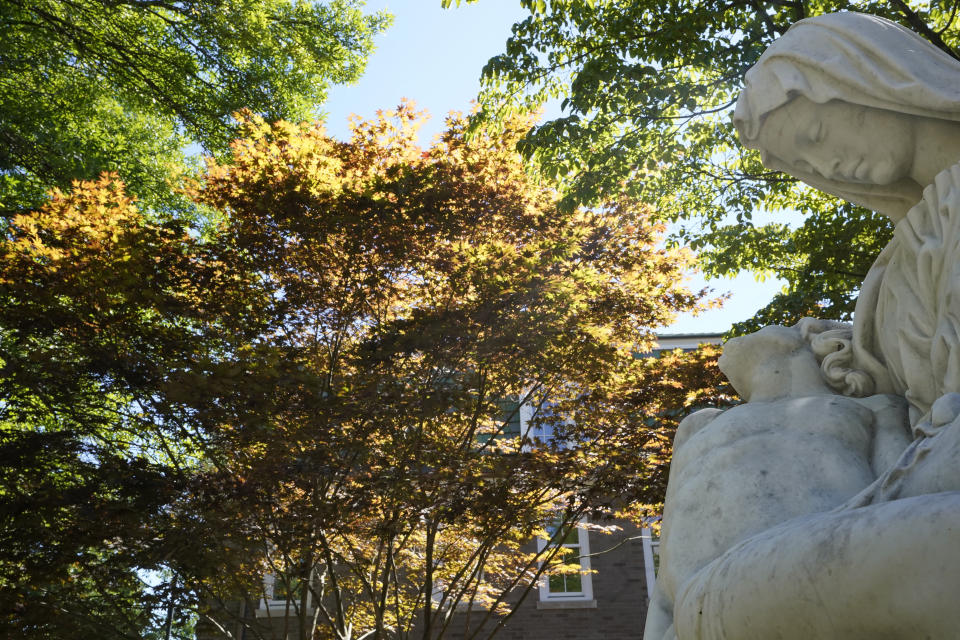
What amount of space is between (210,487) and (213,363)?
1.22 metres

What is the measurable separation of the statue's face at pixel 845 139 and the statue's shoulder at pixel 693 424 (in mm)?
574

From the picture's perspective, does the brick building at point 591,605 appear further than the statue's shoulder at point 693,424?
Yes

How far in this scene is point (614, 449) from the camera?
8.13m

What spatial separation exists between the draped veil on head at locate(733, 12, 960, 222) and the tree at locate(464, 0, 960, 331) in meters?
6.02

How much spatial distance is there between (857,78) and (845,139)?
139 millimetres

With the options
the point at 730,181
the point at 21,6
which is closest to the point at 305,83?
the point at 21,6

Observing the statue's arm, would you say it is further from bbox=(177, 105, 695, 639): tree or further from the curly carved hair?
bbox=(177, 105, 695, 639): tree

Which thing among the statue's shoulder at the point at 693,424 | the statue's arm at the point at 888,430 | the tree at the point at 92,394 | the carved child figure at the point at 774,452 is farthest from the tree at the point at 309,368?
the statue's arm at the point at 888,430

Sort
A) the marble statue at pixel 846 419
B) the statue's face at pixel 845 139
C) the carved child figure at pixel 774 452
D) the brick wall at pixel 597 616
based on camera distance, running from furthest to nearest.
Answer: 1. the brick wall at pixel 597 616
2. the statue's face at pixel 845 139
3. the carved child figure at pixel 774 452
4. the marble statue at pixel 846 419

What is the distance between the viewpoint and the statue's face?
1672mm

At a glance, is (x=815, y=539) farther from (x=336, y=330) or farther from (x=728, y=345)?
(x=336, y=330)

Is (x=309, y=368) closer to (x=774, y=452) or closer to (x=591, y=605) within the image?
(x=774, y=452)

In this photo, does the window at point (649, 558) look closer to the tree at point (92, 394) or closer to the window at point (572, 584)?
the window at point (572, 584)

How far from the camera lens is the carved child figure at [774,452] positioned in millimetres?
1413
